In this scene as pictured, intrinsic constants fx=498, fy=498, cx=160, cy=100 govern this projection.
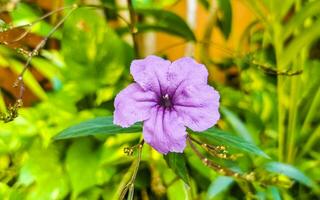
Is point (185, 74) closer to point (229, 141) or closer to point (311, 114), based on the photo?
point (229, 141)

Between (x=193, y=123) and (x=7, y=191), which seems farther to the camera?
(x=7, y=191)

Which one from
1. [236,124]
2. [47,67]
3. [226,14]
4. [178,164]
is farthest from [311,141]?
[47,67]

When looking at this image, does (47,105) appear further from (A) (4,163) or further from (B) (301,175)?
(B) (301,175)

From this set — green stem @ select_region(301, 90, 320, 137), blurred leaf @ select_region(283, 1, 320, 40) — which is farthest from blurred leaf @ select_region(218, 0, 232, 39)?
green stem @ select_region(301, 90, 320, 137)

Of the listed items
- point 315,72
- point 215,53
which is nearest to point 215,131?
point 315,72

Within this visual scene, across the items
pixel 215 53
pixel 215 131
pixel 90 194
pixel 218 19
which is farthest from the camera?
pixel 215 53

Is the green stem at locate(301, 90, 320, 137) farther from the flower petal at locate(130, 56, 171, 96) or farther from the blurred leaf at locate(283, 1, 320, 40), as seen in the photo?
the flower petal at locate(130, 56, 171, 96)

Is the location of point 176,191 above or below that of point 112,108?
below

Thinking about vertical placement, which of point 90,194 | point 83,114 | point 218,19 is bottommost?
point 90,194
